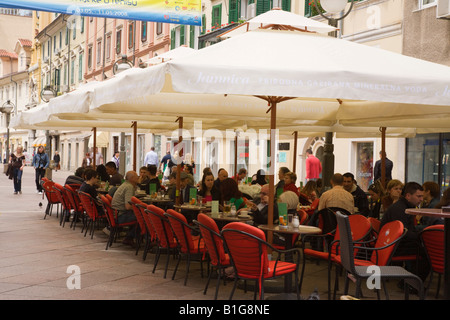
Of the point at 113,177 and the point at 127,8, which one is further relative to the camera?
the point at 113,177

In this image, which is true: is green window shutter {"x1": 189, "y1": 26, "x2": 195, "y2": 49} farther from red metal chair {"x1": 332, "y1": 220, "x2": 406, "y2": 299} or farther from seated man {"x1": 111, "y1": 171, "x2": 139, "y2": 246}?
red metal chair {"x1": 332, "y1": 220, "x2": 406, "y2": 299}

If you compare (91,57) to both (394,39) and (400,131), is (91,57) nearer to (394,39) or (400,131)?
(394,39)

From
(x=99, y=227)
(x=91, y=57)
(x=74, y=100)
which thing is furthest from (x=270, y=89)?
(x=91, y=57)

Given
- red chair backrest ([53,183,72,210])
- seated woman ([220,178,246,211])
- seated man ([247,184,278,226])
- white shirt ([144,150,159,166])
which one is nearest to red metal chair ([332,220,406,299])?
seated man ([247,184,278,226])

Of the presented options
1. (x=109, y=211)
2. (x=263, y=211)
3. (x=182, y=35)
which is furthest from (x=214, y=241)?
(x=182, y=35)

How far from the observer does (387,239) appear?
6.87 m

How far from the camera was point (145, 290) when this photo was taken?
744cm

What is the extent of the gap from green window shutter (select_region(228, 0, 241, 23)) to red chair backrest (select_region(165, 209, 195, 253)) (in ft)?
72.9

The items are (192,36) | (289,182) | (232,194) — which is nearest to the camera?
(232,194)

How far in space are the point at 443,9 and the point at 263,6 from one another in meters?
11.8

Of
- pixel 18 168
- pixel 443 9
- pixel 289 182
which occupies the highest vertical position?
pixel 443 9

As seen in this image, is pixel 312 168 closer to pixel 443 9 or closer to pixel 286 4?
pixel 286 4
